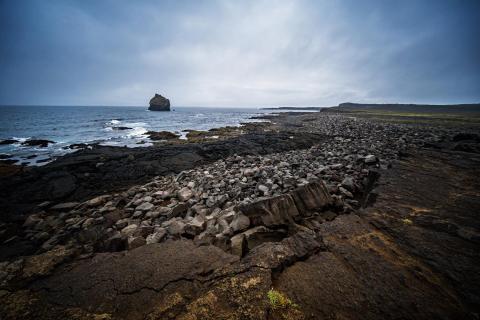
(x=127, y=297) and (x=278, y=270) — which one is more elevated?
(x=278, y=270)

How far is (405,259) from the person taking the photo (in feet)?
8.37

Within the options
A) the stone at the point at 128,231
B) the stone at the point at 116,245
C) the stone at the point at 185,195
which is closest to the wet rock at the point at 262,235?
the stone at the point at 116,245

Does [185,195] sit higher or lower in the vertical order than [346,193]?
lower

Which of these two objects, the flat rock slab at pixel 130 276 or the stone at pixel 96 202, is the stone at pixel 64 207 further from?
the flat rock slab at pixel 130 276

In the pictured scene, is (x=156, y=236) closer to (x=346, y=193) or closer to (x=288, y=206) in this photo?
(x=288, y=206)

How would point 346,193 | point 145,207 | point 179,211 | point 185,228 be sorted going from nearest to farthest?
point 185,228
point 346,193
point 179,211
point 145,207

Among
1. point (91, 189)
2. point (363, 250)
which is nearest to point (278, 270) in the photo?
point (363, 250)

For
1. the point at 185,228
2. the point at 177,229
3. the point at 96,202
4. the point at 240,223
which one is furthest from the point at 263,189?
the point at 96,202

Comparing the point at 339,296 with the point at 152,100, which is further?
the point at 152,100

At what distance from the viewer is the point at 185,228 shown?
430cm

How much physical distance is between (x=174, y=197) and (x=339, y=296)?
622 cm

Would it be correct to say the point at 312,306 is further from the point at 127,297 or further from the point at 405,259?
the point at 127,297

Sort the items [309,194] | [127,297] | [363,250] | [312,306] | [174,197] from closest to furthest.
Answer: [312,306] < [127,297] < [363,250] < [309,194] < [174,197]

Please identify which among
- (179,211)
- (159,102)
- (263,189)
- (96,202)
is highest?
(159,102)
